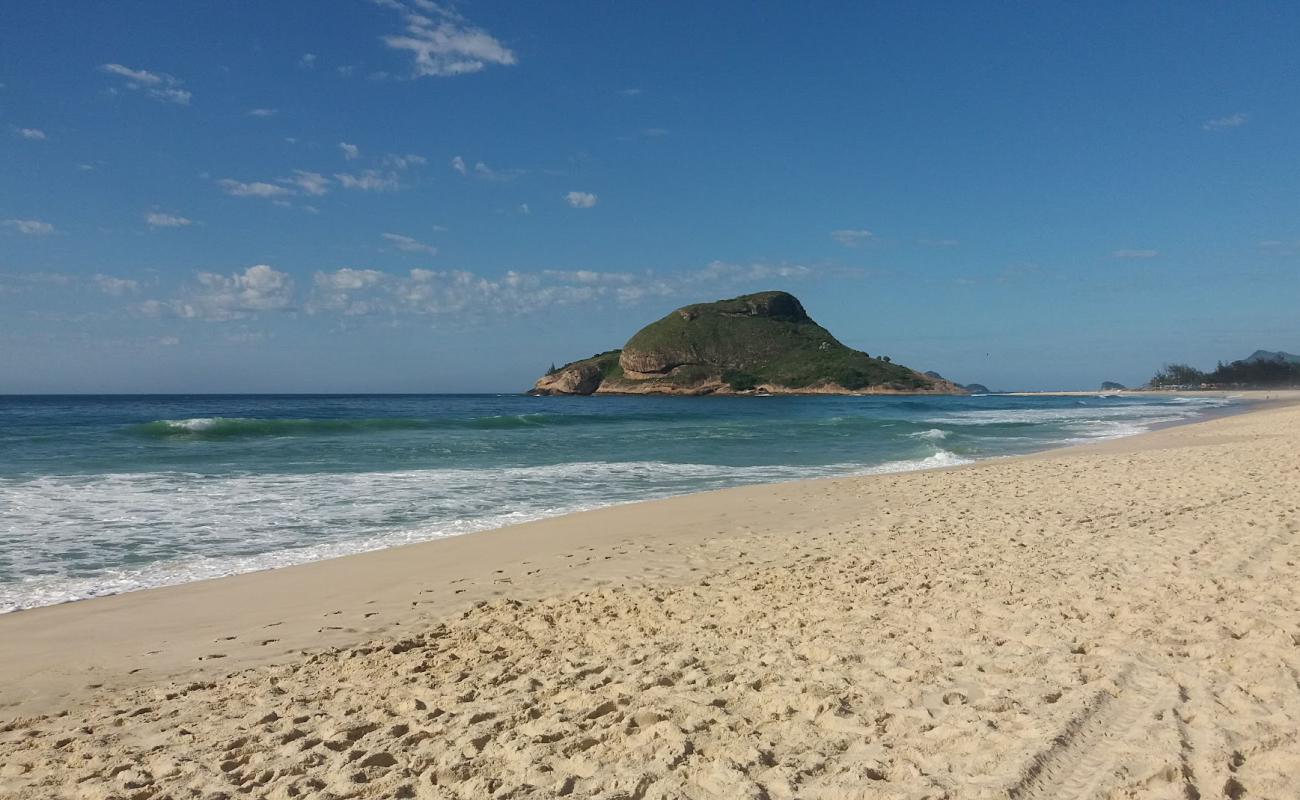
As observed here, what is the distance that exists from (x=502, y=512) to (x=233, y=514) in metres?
4.30

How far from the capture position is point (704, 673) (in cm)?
462

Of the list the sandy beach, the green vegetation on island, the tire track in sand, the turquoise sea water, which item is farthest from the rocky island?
the tire track in sand

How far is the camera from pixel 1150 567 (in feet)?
21.9

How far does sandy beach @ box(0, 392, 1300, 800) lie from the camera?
344 cm

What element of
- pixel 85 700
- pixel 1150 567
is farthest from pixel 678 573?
pixel 85 700

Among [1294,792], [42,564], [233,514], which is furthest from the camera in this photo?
[233,514]

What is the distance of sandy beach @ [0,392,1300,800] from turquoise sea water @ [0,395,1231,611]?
1755mm

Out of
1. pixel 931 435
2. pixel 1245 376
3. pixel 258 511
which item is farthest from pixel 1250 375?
pixel 258 511

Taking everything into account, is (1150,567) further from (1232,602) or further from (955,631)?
(955,631)

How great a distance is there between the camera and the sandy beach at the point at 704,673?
344 centimetres

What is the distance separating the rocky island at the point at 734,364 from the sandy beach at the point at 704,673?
121 metres

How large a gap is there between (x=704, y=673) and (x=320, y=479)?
13.9 m

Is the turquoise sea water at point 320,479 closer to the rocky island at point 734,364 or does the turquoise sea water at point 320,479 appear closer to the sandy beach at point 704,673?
the sandy beach at point 704,673

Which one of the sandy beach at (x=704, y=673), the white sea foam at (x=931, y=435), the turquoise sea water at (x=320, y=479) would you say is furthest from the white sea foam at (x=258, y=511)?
the white sea foam at (x=931, y=435)
